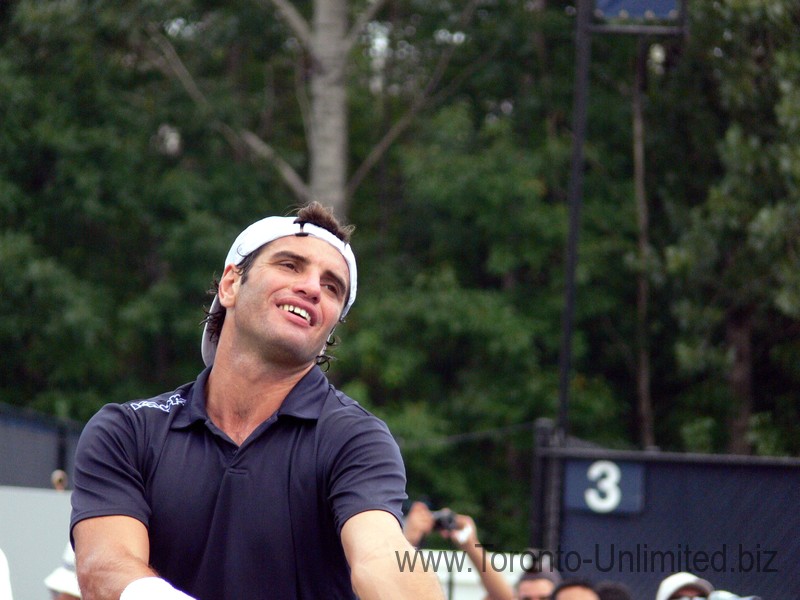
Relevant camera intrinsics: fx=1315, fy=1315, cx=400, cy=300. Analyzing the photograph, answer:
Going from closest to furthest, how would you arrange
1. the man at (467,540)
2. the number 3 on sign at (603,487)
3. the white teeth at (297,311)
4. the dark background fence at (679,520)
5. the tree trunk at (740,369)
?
the white teeth at (297,311) < the dark background fence at (679,520) < the man at (467,540) < the number 3 on sign at (603,487) < the tree trunk at (740,369)

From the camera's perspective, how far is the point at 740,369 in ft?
52.5

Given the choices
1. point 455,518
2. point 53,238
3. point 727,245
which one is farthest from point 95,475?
point 53,238

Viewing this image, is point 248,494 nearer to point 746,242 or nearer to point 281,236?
point 281,236

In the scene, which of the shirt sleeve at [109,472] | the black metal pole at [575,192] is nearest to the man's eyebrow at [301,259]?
the shirt sleeve at [109,472]

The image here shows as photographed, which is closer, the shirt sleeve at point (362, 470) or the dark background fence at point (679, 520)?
the shirt sleeve at point (362, 470)

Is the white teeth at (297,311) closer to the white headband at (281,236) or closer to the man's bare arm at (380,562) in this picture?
the white headband at (281,236)

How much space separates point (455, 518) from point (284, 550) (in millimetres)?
3960

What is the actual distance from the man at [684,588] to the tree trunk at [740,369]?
1053 cm

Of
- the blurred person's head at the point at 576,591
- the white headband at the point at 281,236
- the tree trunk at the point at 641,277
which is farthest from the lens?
the tree trunk at the point at 641,277

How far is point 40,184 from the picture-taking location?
19.2m

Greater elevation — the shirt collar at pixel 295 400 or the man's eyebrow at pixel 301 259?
the man's eyebrow at pixel 301 259

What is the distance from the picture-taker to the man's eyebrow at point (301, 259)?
111 inches

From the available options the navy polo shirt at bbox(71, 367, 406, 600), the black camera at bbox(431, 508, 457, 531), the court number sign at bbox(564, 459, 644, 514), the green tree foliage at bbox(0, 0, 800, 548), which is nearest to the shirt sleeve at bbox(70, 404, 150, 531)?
the navy polo shirt at bbox(71, 367, 406, 600)

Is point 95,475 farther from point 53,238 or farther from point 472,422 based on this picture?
point 53,238
